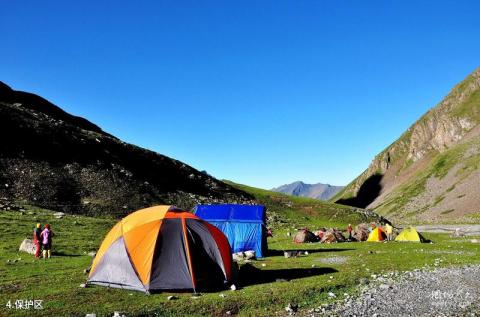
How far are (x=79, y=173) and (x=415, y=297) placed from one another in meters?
60.6

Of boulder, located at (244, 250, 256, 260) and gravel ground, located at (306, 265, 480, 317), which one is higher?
boulder, located at (244, 250, 256, 260)

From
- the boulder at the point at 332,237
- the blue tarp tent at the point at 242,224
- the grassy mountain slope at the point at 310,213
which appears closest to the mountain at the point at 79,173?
the grassy mountain slope at the point at 310,213

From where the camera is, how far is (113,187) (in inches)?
2709

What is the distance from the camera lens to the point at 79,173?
6800 cm

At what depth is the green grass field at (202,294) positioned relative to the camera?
16438 mm

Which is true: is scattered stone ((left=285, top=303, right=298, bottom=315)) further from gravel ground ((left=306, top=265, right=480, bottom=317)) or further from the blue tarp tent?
the blue tarp tent

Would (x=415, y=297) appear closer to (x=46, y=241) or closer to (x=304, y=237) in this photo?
(x=46, y=241)

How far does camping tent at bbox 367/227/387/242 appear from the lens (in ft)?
169

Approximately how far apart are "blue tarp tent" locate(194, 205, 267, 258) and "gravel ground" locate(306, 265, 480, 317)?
13273 mm

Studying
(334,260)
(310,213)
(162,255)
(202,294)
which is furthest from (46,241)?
(310,213)

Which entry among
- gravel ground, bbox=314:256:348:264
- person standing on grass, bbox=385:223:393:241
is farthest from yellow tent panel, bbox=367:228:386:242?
gravel ground, bbox=314:256:348:264

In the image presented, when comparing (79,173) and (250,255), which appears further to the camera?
(79,173)

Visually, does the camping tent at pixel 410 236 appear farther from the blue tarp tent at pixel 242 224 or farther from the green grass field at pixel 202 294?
the blue tarp tent at pixel 242 224

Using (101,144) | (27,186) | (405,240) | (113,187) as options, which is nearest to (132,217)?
(405,240)
